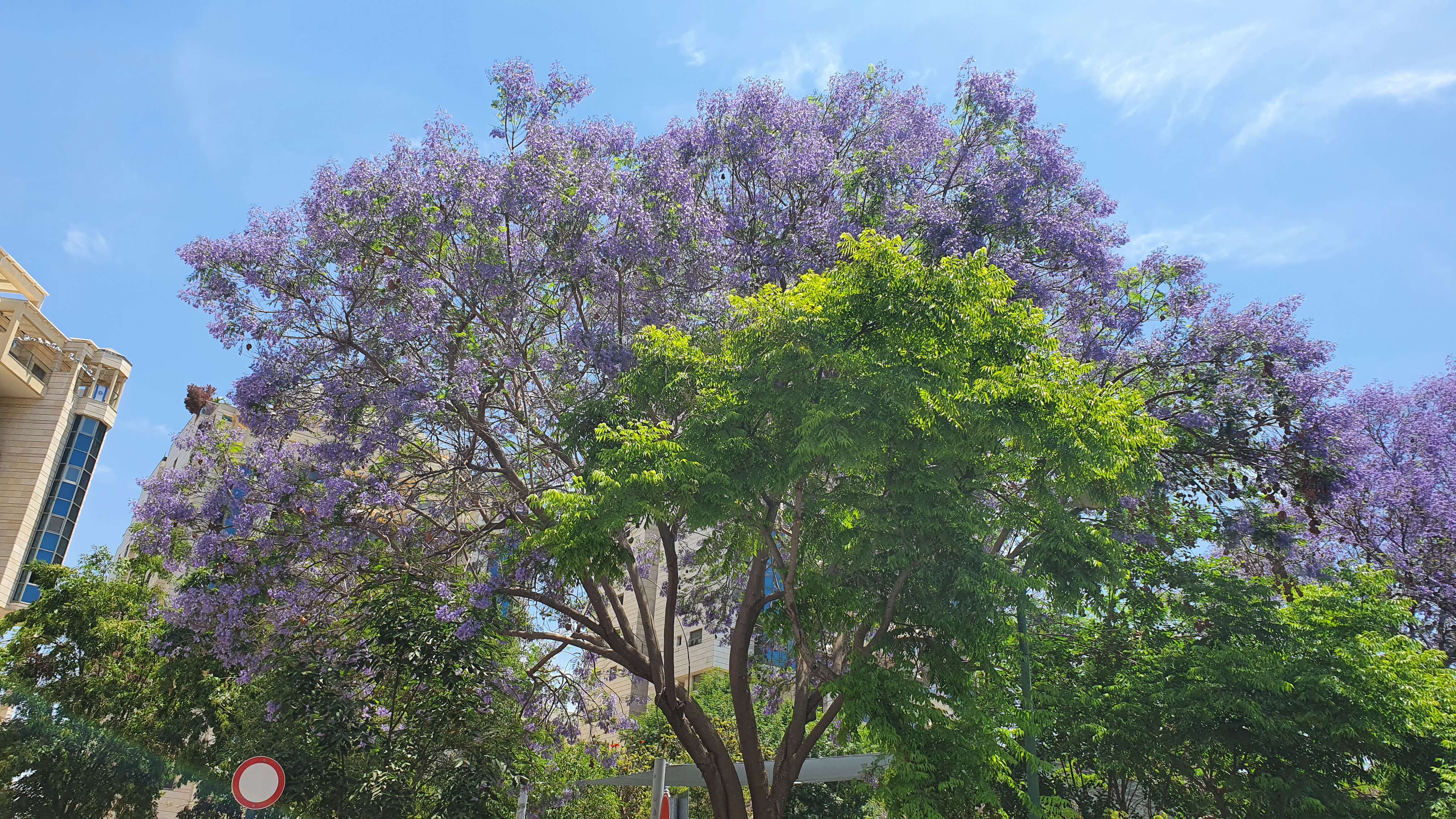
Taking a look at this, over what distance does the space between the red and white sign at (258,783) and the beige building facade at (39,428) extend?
4131 cm

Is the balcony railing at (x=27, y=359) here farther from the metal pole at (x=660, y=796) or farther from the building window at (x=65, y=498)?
the metal pole at (x=660, y=796)

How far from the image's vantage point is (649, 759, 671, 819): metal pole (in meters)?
11.1

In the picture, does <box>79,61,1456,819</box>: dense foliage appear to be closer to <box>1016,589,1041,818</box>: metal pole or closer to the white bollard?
<box>1016,589,1041,818</box>: metal pole

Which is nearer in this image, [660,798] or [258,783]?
[258,783]

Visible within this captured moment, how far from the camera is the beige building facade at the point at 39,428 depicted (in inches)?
1670

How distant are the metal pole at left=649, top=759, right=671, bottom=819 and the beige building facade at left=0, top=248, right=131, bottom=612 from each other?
4139cm

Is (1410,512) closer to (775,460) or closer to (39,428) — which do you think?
(775,460)

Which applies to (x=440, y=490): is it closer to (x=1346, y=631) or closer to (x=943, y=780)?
(x=943, y=780)

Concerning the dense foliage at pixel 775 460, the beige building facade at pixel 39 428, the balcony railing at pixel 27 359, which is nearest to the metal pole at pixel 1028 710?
the dense foliage at pixel 775 460

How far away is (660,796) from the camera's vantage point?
11094 millimetres

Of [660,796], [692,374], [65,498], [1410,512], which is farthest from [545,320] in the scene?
[65,498]

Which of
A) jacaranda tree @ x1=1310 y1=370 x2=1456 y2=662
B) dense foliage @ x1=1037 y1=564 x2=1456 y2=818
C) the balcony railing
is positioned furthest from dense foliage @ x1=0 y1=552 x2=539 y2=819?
the balcony railing

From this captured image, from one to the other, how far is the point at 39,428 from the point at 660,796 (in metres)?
46.9

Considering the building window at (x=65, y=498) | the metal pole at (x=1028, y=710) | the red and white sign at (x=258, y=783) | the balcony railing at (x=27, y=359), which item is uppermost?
the balcony railing at (x=27, y=359)
